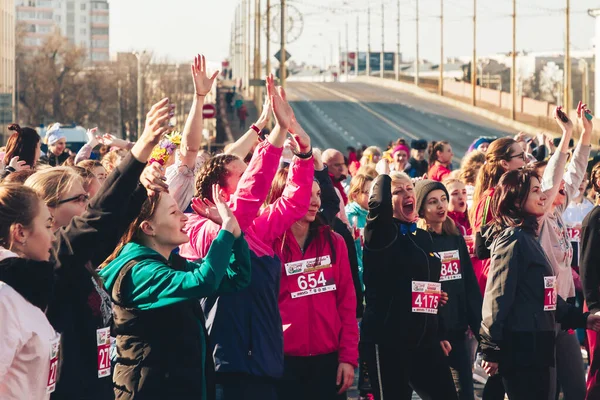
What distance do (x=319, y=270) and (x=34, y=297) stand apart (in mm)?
2688

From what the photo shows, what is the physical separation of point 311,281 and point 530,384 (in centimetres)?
148

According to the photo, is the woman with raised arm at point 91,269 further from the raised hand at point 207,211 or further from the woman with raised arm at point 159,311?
the raised hand at point 207,211

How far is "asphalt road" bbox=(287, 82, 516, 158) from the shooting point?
232 feet

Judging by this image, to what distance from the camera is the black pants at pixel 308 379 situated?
6.98 m

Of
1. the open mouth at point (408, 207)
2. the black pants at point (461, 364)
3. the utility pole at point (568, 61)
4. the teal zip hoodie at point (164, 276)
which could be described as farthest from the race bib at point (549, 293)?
the utility pole at point (568, 61)

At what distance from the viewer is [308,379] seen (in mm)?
7023

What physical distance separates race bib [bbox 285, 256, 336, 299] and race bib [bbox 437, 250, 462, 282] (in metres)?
1.43

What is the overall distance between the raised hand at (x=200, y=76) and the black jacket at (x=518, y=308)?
2085 mm

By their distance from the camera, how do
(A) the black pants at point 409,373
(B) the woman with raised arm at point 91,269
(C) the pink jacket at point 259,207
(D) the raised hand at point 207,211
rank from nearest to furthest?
(B) the woman with raised arm at point 91,269 → (D) the raised hand at point 207,211 → (C) the pink jacket at point 259,207 → (A) the black pants at point 409,373

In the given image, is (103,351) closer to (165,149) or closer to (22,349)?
(22,349)

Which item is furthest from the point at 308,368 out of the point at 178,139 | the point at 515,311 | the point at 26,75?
the point at 26,75

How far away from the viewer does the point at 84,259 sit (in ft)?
17.1

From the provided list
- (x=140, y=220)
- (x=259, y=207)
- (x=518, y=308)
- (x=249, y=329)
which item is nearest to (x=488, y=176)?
(x=518, y=308)

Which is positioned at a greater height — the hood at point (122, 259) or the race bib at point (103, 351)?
the hood at point (122, 259)
